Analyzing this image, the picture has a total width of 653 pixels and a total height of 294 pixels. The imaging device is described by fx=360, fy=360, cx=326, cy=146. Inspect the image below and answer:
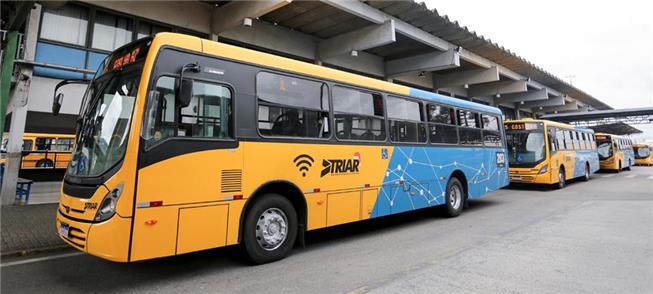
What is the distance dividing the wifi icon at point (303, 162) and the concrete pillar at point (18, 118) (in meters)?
8.32

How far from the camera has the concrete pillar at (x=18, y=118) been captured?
9.13 meters

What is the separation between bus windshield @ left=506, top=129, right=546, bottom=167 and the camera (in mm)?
14328

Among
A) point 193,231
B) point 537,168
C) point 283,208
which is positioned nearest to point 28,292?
point 193,231

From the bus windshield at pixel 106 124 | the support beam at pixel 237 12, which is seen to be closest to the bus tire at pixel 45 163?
the support beam at pixel 237 12

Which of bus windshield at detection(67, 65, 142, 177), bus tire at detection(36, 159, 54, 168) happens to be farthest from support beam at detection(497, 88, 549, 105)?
bus tire at detection(36, 159, 54, 168)

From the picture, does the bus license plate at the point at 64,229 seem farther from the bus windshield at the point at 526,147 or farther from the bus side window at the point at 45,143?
the bus side window at the point at 45,143

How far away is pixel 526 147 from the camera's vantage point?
14.5 meters

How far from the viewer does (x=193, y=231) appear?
437 cm

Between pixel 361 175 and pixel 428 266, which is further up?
pixel 361 175

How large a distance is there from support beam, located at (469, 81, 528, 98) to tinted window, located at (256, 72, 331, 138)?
22.3 metres

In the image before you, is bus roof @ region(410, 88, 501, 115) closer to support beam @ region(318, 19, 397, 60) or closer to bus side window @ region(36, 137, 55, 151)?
support beam @ region(318, 19, 397, 60)

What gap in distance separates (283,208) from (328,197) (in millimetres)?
906

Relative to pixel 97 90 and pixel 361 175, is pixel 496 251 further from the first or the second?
pixel 97 90

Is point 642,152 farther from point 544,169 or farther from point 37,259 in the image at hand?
point 37,259
